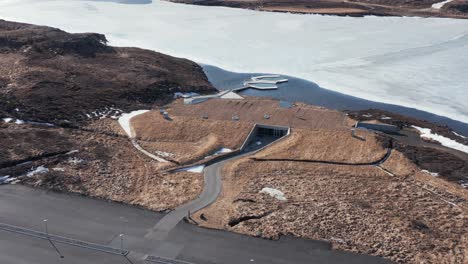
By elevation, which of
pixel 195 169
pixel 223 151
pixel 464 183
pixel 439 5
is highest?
pixel 439 5

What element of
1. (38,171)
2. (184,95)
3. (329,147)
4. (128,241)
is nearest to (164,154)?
(38,171)

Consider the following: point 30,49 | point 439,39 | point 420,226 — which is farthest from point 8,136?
point 439,39

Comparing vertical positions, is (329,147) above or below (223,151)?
above

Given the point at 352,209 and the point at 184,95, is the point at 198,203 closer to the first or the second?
the point at 352,209

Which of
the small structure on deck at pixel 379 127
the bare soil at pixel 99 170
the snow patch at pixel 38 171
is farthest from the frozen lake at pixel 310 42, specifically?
the snow patch at pixel 38 171

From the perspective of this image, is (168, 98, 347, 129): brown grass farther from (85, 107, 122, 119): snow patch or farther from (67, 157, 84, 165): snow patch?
(67, 157, 84, 165): snow patch

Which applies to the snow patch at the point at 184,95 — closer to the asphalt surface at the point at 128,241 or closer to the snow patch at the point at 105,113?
the snow patch at the point at 105,113
